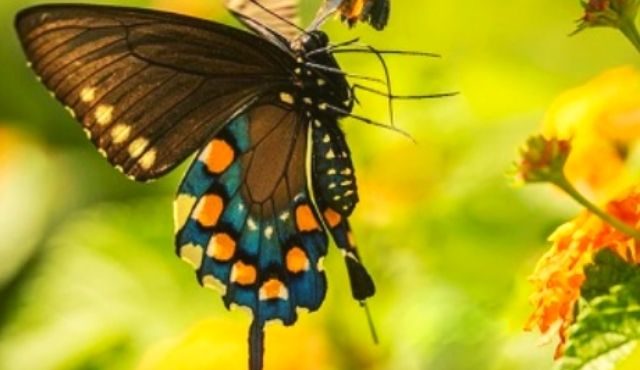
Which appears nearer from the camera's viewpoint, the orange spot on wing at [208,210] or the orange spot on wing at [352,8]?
the orange spot on wing at [352,8]

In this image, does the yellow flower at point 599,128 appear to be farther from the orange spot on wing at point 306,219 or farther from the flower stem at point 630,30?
the flower stem at point 630,30

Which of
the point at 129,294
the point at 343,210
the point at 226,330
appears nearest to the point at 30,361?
the point at 129,294

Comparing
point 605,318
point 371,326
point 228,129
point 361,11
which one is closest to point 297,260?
point 228,129

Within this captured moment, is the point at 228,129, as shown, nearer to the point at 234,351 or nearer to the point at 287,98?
the point at 287,98

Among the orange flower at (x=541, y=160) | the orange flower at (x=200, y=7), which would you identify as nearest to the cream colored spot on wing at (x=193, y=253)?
the orange flower at (x=541, y=160)

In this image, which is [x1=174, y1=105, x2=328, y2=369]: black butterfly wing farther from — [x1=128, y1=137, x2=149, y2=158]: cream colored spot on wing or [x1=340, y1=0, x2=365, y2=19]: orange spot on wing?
[x1=340, y1=0, x2=365, y2=19]: orange spot on wing

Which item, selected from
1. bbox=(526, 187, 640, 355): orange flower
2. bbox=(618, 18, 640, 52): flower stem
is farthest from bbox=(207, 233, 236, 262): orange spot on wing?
bbox=(618, 18, 640, 52): flower stem
